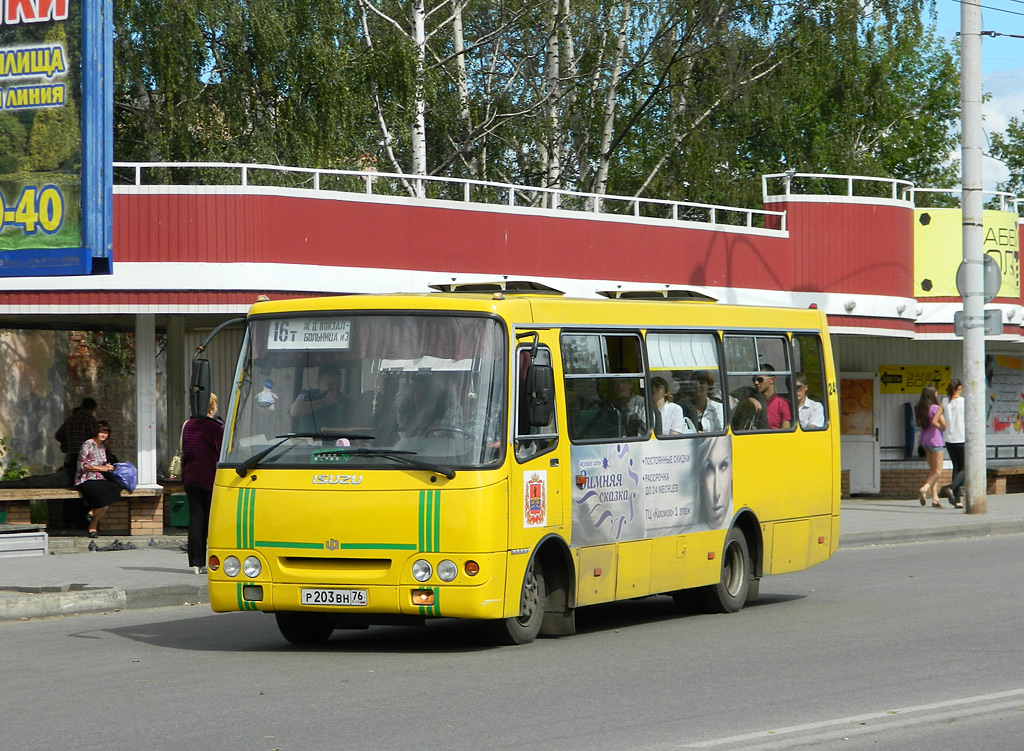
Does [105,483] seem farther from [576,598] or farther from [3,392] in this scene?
[3,392]

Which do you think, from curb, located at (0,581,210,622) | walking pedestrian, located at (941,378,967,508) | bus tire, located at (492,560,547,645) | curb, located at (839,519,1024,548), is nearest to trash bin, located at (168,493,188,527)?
curb, located at (0,581,210,622)

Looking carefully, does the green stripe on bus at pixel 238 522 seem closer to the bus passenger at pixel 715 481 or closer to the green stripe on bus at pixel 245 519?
the green stripe on bus at pixel 245 519

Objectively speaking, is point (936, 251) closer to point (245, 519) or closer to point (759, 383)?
point (759, 383)

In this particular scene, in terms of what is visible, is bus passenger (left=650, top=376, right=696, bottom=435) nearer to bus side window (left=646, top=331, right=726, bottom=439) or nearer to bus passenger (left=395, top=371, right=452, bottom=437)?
bus side window (left=646, top=331, right=726, bottom=439)

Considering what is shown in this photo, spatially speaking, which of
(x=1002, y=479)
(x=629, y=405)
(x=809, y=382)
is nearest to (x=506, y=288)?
(x=629, y=405)

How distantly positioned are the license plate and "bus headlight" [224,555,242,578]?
1.68 ft

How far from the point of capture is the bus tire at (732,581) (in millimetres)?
13281

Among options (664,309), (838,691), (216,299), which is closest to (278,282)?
(216,299)

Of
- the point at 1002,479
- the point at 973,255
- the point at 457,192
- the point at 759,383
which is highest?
the point at 457,192

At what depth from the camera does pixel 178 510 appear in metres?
21.1

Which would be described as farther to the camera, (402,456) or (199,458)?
(199,458)

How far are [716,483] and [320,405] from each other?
3750 millimetres

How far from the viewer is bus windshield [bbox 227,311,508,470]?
10.6 metres

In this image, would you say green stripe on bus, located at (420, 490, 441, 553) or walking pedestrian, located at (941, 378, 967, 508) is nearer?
green stripe on bus, located at (420, 490, 441, 553)
